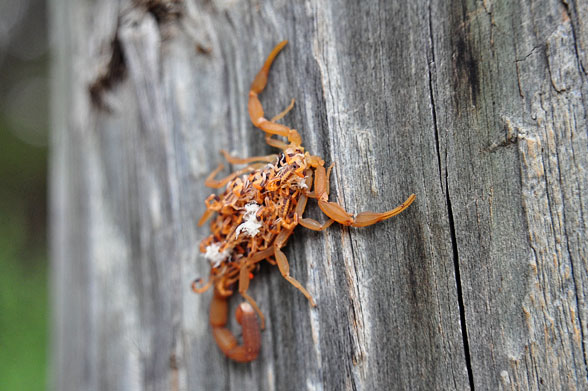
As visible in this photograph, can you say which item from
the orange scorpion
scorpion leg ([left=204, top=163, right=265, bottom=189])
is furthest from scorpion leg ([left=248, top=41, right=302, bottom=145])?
scorpion leg ([left=204, top=163, right=265, bottom=189])

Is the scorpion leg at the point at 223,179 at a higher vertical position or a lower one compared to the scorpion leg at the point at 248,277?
higher

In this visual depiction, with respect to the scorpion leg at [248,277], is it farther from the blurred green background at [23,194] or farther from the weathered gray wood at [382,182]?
the blurred green background at [23,194]

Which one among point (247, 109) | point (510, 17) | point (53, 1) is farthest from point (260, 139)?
point (53, 1)

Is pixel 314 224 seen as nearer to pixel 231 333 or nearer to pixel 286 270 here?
pixel 286 270

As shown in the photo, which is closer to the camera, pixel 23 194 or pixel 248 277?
pixel 248 277

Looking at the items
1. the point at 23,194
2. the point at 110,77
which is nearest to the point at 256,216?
the point at 110,77

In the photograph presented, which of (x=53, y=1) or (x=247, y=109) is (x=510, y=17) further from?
(x=53, y=1)

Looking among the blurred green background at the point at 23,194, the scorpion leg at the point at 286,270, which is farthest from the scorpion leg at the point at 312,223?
the blurred green background at the point at 23,194
